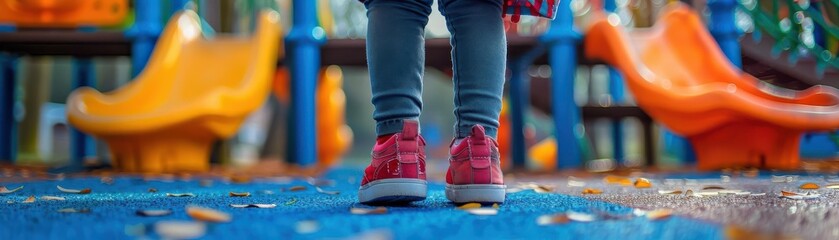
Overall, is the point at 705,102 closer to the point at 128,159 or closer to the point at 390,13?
the point at 390,13

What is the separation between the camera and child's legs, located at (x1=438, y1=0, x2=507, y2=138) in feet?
3.97

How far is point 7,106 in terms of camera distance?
4.60 metres

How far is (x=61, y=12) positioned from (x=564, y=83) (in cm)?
291

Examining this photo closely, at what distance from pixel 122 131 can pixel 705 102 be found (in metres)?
2.58

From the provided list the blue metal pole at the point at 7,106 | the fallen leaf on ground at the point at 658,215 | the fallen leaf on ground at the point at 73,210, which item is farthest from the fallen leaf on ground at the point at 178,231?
the blue metal pole at the point at 7,106

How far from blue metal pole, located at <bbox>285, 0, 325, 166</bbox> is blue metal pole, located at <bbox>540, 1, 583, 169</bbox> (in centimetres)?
126

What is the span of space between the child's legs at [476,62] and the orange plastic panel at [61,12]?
3387mm

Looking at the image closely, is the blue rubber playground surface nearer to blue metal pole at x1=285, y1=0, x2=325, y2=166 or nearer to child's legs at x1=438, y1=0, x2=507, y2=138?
child's legs at x1=438, y1=0, x2=507, y2=138

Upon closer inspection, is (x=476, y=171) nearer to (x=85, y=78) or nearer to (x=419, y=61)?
(x=419, y=61)

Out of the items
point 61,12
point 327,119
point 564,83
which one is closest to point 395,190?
point 564,83

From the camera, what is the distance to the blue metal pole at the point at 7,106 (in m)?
4.58

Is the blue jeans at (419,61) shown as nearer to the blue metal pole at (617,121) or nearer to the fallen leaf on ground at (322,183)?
the fallen leaf on ground at (322,183)

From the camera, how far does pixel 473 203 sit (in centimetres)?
121

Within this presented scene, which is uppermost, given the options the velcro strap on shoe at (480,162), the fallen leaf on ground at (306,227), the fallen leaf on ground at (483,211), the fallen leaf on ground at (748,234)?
the velcro strap on shoe at (480,162)
